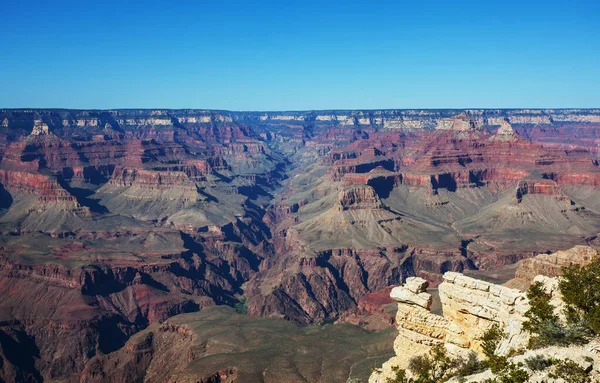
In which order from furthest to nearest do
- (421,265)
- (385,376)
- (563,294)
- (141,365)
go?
1. (421,265)
2. (141,365)
3. (385,376)
4. (563,294)

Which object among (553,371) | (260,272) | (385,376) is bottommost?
(260,272)

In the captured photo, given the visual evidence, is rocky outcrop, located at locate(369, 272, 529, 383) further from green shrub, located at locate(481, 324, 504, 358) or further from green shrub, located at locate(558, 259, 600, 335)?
green shrub, located at locate(558, 259, 600, 335)

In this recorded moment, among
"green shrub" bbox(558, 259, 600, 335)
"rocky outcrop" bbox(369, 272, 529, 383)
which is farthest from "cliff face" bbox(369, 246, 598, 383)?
"green shrub" bbox(558, 259, 600, 335)

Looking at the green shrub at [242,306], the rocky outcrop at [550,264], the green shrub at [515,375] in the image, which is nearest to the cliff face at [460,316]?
the green shrub at [515,375]

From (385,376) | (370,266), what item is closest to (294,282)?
(370,266)

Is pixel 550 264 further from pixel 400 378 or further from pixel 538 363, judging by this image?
pixel 538 363

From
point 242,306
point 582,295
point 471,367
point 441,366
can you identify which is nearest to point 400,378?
point 441,366

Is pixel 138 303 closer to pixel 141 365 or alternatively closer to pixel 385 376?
pixel 141 365

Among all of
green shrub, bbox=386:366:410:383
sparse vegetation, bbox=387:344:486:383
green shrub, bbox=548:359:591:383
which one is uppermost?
green shrub, bbox=548:359:591:383

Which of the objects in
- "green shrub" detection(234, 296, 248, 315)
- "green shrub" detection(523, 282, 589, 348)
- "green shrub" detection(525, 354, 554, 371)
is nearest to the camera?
"green shrub" detection(525, 354, 554, 371)
